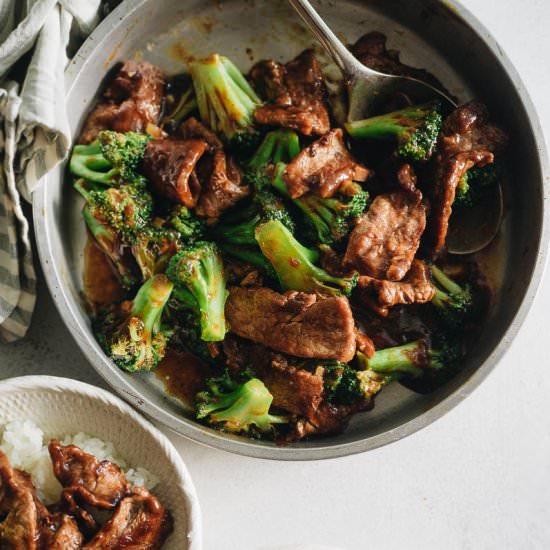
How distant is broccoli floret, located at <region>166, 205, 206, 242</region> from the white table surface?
3.04 feet

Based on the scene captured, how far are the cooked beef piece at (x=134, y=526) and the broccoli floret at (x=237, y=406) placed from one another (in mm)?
497

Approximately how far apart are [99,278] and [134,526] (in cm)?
132

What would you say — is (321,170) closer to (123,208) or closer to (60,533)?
(123,208)

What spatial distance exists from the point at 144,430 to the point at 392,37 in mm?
2584

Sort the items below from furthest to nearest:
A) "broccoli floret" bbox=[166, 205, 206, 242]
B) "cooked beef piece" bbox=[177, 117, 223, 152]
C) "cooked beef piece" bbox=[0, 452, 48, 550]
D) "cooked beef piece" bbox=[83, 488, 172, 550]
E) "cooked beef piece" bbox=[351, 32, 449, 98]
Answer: "cooked beef piece" bbox=[351, 32, 449, 98]
"cooked beef piece" bbox=[177, 117, 223, 152]
"broccoli floret" bbox=[166, 205, 206, 242]
"cooked beef piece" bbox=[83, 488, 172, 550]
"cooked beef piece" bbox=[0, 452, 48, 550]

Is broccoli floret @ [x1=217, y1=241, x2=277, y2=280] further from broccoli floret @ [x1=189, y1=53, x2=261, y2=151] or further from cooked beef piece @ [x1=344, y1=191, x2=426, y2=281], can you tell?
broccoli floret @ [x1=189, y1=53, x2=261, y2=151]

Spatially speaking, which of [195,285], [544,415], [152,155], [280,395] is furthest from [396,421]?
[152,155]

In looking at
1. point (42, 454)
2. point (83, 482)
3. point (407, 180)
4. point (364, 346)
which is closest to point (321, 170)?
point (407, 180)

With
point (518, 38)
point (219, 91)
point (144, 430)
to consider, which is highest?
point (518, 38)

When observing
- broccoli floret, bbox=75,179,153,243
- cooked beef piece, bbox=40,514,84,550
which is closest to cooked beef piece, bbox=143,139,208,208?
broccoli floret, bbox=75,179,153,243

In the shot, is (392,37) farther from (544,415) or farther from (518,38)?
(544,415)

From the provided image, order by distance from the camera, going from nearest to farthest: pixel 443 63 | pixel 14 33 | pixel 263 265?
pixel 14 33 → pixel 263 265 → pixel 443 63

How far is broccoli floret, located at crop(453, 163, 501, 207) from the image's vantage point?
3.29 metres

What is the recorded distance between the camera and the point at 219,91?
3428mm
